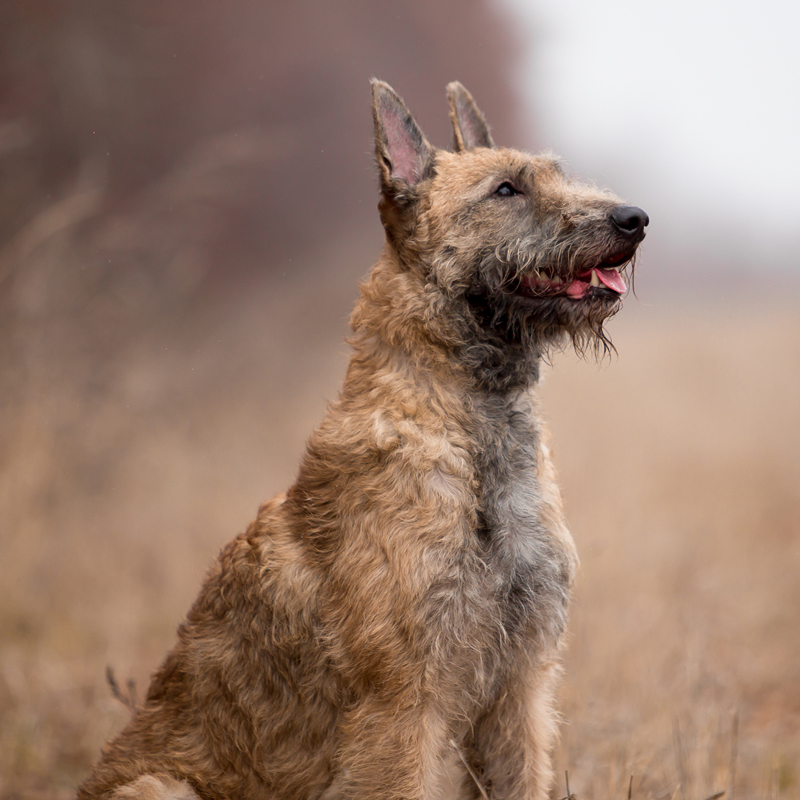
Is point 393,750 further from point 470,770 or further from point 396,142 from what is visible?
point 396,142

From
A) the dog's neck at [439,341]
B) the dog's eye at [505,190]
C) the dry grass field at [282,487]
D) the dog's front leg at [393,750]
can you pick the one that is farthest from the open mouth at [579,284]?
Answer: the dog's front leg at [393,750]

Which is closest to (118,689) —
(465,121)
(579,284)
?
(579,284)

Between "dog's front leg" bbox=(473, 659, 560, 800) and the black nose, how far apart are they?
156cm

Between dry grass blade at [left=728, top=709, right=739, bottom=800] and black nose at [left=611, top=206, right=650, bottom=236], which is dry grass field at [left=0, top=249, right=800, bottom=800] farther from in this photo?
black nose at [left=611, top=206, right=650, bottom=236]

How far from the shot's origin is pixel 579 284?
9.56ft

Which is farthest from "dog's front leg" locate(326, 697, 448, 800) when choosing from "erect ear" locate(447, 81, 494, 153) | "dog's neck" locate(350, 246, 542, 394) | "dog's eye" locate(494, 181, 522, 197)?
"erect ear" locate(447, 81, 494, 153)

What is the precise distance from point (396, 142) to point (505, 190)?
46 centimetres

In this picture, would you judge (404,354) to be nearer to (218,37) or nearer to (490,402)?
(490,402)

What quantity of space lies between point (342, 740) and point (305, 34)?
333 inches

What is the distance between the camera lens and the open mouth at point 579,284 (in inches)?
113

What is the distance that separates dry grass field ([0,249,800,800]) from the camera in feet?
14.0

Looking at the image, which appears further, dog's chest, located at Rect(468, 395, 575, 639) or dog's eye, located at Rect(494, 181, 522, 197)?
dog's eye, located at Rect(494, 181, 522, 197)

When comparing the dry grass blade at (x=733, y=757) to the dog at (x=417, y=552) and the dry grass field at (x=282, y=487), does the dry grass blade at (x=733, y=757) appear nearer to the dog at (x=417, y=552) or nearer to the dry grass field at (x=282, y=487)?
the dry grass field at (x=282, y=487)

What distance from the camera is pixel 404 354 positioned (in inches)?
112
